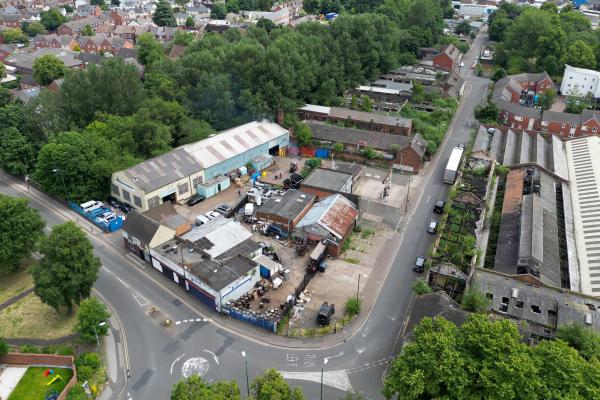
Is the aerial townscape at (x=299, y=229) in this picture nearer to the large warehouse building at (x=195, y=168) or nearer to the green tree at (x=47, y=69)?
the large warehouse building at (x=195, y=168)

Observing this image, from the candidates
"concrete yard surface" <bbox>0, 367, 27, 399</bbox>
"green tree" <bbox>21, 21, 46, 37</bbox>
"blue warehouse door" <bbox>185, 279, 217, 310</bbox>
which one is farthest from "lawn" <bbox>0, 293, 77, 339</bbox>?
"green tree" <bbox>21, 21, 46, 37</bbox>

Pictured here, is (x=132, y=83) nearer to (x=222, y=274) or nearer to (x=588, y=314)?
(x=222, y=274)

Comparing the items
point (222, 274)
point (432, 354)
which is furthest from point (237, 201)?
point (432, 354)

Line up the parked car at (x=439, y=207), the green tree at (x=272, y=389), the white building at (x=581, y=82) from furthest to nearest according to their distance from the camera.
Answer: the white building at (x=581, y=82), the parked car at (x=439, y=207), the green tree at (x=272, y=389)

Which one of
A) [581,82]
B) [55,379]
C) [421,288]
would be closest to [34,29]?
[55,379]

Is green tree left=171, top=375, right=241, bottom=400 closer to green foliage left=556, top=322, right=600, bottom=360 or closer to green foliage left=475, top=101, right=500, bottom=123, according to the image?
green foliage left=556, top=322, right=600, bottom=360

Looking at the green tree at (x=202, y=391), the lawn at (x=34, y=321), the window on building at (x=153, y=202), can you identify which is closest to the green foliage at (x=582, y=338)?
the green tree at (x=202, y=391)

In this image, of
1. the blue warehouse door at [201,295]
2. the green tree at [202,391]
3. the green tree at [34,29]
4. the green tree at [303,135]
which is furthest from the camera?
the green tree at [34,29]

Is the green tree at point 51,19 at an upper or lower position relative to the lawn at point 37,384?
upper
